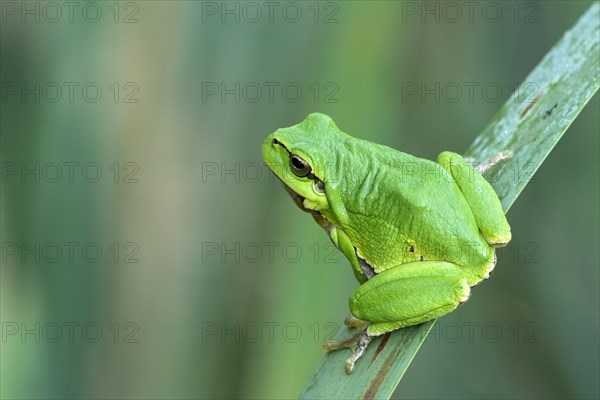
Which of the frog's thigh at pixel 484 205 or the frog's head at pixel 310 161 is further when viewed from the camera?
the frog's head at pixel 310 161

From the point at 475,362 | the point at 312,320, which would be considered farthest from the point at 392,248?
the point at 475,362

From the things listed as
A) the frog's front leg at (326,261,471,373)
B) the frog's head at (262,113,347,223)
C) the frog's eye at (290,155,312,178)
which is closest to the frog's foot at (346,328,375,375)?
the frog's front leg at (326,261,471,373)

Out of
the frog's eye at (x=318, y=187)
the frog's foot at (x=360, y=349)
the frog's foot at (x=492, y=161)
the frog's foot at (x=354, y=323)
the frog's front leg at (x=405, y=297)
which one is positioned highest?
the frog's foot at (x=492, y=161)

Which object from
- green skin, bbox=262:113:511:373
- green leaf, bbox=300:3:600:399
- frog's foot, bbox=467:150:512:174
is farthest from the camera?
frog's foot, bbox=467:150:512:174

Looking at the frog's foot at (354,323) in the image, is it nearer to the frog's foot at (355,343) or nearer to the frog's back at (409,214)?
the frog's foot at (355,343)

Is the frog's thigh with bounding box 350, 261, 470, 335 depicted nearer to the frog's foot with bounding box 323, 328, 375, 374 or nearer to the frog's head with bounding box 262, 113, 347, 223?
the frog's foot with bounding box 323, 328, 375, 374

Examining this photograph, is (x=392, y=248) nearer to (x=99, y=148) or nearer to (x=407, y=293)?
(x=407, y=293)

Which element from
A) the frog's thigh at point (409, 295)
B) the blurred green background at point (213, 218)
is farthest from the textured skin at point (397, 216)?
the blurred green background at point (213, 218)
